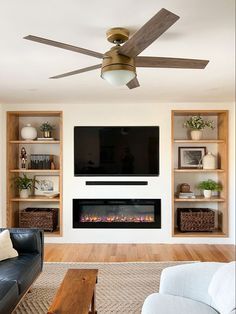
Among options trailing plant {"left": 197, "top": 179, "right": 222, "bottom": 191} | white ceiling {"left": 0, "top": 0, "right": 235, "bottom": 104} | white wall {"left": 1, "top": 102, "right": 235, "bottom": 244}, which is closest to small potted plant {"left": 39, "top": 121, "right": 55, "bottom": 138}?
white wall {"left": 1, "top": 102, "right": 235, "bottom": 244}

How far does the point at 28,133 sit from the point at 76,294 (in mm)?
3371

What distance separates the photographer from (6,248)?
298 centimetres

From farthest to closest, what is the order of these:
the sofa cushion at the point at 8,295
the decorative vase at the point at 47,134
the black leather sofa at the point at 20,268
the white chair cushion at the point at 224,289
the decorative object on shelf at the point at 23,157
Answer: the decorative object on shelf at the point at 23,157, the decorative vase at the point at 47,134, the black leather sofa at the point at 20,268, the sofa cushion at the point at 8,295, the white chair cushion at the point at 224,289

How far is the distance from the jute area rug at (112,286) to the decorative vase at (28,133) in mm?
2153

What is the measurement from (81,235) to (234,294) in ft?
11.4

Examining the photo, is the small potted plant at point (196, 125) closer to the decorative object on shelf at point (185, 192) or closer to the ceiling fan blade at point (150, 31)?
the decorative object on shelf at point (185, 192)

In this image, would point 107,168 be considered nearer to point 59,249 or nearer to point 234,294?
point 59,249

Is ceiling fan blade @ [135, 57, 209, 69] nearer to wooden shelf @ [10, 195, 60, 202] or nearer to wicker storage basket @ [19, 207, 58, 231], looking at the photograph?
wooden shelf @ [10, 195, 60, 202]

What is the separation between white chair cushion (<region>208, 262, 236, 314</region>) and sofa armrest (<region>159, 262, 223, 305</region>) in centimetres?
10

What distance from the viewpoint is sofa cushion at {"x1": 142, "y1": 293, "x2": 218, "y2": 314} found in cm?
200

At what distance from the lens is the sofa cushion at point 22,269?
8.40ft

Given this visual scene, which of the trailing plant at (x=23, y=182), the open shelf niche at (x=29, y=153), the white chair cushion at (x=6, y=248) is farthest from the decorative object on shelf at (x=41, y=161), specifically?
the white chair cushion at (x=6, y=248)

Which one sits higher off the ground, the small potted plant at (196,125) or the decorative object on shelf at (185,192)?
the small potted plant at (196,125)

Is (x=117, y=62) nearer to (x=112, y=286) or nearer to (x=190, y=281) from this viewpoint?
(x=190, y=281)
